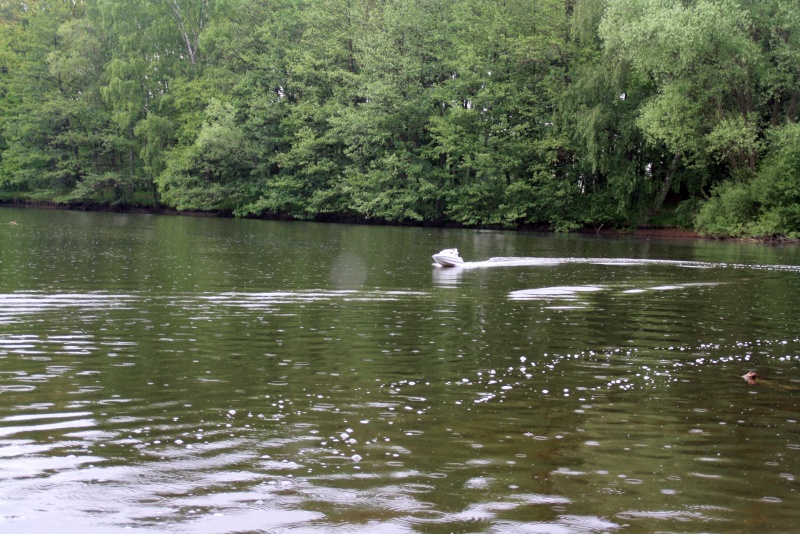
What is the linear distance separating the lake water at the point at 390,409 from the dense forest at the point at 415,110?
91.6 ft

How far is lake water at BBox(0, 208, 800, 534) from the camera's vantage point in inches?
255

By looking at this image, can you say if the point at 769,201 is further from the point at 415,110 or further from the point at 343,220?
the point at 343,220

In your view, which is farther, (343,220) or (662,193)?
(343,220)

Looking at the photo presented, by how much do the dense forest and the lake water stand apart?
2792 centimetres

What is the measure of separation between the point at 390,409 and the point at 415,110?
54.3 metres

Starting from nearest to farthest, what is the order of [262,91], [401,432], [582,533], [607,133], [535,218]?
[582,533] < [401,432] < [607,133] < [535,218] < [262,91]

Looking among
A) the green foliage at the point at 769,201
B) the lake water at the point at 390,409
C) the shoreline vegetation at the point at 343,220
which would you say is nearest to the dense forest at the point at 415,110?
the green foliage at the point at 769,201

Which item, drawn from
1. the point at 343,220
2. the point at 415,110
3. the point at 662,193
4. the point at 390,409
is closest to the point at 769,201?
the point at 662,193

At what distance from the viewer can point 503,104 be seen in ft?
192

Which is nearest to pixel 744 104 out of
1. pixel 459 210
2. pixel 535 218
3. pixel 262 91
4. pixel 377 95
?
pixel 535 218

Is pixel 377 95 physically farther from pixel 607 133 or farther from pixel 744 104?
pixel 744 104

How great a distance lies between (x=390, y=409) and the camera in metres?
9.34

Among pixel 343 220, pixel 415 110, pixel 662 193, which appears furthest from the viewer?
pixel 343 220

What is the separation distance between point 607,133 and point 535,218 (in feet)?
29.1
